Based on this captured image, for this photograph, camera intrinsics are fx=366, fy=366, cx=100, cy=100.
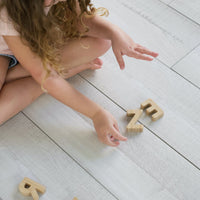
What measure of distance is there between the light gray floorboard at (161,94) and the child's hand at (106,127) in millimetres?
119

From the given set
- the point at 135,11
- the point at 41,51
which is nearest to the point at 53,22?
the point at 41,51

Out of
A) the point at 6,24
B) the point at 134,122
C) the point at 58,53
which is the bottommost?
the point at 134,122

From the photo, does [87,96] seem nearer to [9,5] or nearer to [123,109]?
[123,109]

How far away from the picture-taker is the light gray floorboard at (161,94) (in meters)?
1.17

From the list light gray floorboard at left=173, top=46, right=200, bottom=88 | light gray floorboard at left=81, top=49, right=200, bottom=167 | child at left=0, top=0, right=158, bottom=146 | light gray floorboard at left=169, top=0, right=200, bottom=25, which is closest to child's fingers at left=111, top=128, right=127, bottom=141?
child at left=0, top=0, right=158, bottom=146

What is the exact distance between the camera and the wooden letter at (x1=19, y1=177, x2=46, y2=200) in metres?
1.04

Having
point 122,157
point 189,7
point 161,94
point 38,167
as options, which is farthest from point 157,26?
point 38,167

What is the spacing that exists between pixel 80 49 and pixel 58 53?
0.07 m

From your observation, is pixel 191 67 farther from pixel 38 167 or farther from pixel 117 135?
pixel 38 167

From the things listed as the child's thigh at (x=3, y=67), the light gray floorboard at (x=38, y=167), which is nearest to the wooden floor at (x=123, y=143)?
Answer: the light gray floorboard at (x=38, y=167)

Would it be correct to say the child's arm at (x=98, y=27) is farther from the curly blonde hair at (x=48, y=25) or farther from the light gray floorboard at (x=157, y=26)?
the light gray floorboard at (x=157, y=26)

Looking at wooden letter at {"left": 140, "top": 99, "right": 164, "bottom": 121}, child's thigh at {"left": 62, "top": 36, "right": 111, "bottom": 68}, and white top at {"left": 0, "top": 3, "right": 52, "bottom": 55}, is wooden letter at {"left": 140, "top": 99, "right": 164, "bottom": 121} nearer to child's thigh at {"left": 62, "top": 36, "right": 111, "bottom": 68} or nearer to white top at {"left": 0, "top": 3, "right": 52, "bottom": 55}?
child's thigh at {"left": 62, "top": 36, "right": 111, "bottom": 68}

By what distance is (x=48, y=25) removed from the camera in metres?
0.96

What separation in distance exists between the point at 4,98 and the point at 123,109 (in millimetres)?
387
